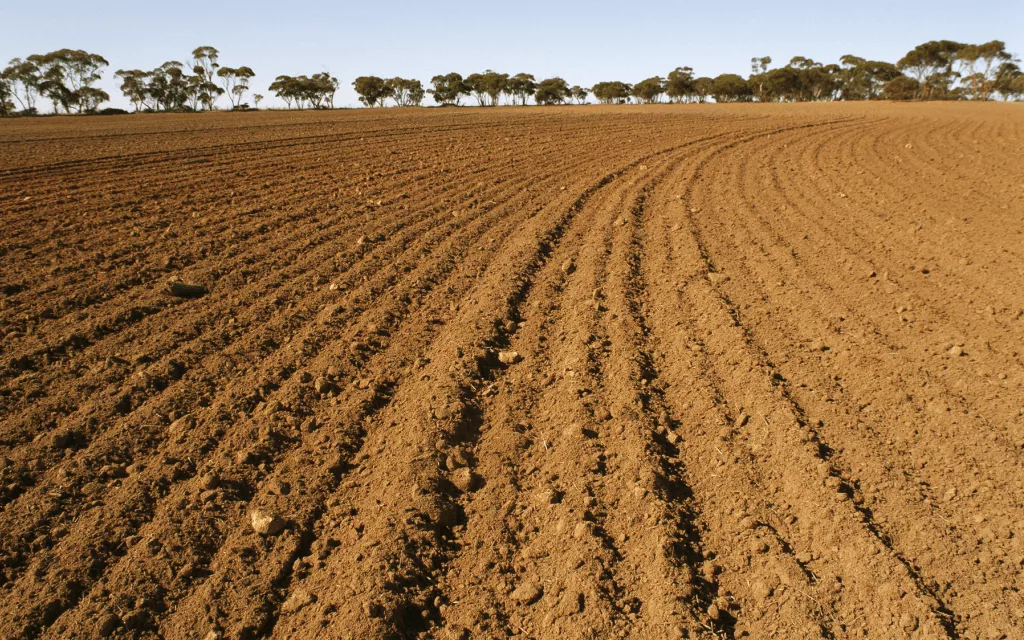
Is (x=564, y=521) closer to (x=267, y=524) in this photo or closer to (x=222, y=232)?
(x=267, y=524)

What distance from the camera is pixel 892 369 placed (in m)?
4.44

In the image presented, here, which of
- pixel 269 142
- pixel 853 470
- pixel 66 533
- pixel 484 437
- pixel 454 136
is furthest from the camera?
pixel 454 136

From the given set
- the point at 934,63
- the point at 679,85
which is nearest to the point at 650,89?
the point at 679,85

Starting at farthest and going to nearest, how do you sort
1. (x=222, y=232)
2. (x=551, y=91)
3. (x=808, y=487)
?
(x=551, y=91), (x=222, y=232), (x=808, y=487)

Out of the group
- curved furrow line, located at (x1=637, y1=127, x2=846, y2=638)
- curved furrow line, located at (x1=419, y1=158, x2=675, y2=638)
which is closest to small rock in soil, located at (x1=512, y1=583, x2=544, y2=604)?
curved furrow line, located at (x1=419, y1=158, x2=675, y2=638)

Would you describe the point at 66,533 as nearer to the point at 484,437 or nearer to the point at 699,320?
the point at 484,437

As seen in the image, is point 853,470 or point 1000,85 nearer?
point 853,470

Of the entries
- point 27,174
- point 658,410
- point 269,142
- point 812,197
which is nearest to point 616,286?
point 658,410

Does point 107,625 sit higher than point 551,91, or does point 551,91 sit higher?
point 551,91

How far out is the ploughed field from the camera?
107 inches

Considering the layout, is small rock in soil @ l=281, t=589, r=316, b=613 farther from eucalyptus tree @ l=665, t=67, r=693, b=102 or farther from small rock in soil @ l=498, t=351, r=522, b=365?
eucalyptus tree @ l=665, t=67, r=693, b=102

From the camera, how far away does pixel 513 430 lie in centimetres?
391

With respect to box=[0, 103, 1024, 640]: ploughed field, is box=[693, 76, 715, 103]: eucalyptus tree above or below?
above

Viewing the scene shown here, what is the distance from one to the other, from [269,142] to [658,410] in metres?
19.3
